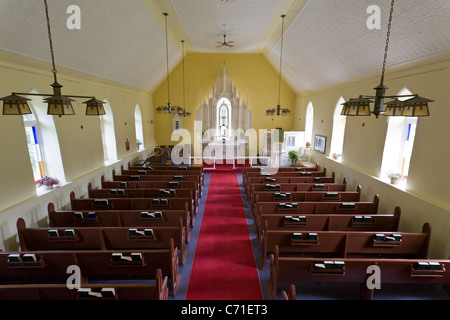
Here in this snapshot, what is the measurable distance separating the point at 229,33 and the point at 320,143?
5.62m

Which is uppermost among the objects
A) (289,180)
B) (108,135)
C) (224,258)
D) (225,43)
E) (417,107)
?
(225,43)

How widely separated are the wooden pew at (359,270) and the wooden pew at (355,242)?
0.68m

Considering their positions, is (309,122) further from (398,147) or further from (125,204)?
(125,204)

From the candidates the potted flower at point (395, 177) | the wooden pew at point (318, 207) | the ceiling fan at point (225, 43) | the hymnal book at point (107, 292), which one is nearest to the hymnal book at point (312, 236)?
the wooden pew at point (318, 207)

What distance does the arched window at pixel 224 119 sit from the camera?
1376 cm

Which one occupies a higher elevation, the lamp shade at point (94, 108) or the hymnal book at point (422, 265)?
the lamp shade at point (94, 108)

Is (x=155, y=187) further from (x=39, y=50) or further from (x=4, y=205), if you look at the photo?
(x=39, y=50)

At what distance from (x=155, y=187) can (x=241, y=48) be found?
8.29 metres

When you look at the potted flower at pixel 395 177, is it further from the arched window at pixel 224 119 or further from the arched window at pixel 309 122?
the arched window at pixel 224 119

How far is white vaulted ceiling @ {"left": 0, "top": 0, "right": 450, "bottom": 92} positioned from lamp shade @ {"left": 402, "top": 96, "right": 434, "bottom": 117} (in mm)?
1916

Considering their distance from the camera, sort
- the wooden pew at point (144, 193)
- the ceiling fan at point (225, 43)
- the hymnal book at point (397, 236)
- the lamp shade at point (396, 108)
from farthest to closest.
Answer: the ceiling fan at point (225, 43)
the wooden pew at point (144, 193)
the hymnal book at point (397, 236)
the lamp shade at point (396, 108)

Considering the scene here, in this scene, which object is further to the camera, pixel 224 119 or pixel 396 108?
pixel 224 119

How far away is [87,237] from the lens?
412 cm

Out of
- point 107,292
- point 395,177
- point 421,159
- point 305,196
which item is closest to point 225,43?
point 305,196
